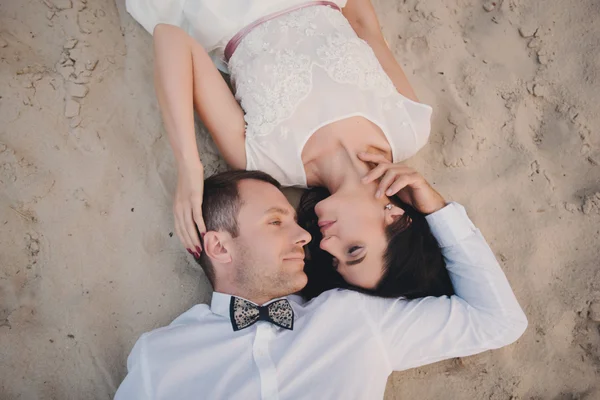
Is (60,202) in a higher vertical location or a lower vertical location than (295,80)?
lower

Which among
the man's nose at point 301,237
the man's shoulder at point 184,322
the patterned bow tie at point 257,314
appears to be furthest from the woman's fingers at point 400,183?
the man's shoulder at point 184,322

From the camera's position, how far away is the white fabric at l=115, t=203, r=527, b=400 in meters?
2.13

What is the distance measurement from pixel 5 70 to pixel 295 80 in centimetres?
166

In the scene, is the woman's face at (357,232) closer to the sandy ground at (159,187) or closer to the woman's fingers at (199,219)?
the woman's fingers at (199,219)

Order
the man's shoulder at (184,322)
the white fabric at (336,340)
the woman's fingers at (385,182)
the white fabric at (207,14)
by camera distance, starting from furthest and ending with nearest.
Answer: the white fabric at (207,14), the woman's fingers at (385,182), the man's shoulder at (184,322), the white fabric at (336,340)

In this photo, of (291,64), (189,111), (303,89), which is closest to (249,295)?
(189,111)

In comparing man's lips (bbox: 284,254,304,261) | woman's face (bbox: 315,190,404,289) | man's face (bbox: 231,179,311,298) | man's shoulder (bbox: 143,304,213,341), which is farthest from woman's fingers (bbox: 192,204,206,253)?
woman's face (bbox: 315,190,404,289)

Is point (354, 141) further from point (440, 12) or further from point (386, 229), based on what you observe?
point (440, 12)

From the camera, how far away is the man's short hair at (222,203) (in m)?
2.33

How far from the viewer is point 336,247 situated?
234 centimetres

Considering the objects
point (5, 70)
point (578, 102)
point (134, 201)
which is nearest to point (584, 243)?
point (578, 102)

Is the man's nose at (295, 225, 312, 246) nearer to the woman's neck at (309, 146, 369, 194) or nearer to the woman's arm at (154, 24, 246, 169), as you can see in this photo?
the woman's neck at (309, 146, 369, 194)

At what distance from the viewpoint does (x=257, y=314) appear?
223 centimetres

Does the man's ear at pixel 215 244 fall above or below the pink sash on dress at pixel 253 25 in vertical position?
below
